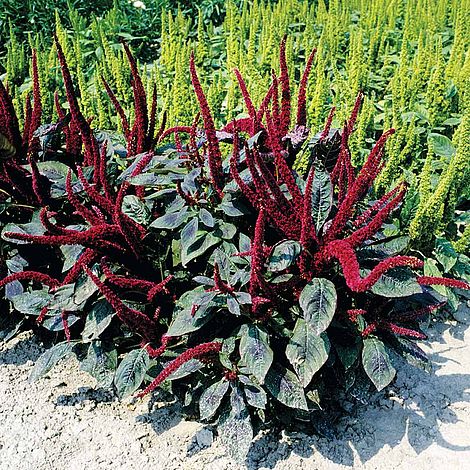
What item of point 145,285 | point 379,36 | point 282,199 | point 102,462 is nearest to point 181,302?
point 145,285

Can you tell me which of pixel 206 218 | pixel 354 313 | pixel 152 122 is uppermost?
pixel 152 122

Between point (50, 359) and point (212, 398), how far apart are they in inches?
22.9

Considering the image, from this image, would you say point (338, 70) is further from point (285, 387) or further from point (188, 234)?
point (285, 387)

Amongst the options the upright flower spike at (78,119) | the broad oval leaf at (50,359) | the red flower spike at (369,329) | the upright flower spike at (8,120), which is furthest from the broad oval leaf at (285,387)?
the upright flower spike at (8,120)

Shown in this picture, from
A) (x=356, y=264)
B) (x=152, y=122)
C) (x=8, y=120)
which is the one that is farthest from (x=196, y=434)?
(x=8, y=120)

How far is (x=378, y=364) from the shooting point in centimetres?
187

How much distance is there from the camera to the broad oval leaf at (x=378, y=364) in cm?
185

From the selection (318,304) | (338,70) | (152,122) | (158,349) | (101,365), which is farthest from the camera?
(338,70)

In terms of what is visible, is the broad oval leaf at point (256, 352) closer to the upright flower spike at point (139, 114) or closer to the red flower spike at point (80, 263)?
the red flower spike at point (80, 263)

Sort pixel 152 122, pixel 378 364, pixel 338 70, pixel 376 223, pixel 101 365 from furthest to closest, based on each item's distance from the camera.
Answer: pixel 338 70 < pixel 152 122 < pixel 101 365 < pixel 378 364 < pixel 376 223

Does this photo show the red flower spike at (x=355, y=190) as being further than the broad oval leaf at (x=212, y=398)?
No

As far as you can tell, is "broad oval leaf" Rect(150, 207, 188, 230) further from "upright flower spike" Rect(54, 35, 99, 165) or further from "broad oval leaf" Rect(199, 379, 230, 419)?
"broad oval leaf" Rect(199, 379, 230, 419)

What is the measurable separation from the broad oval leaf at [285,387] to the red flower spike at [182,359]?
18cm

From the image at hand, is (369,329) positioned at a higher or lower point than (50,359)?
higher
